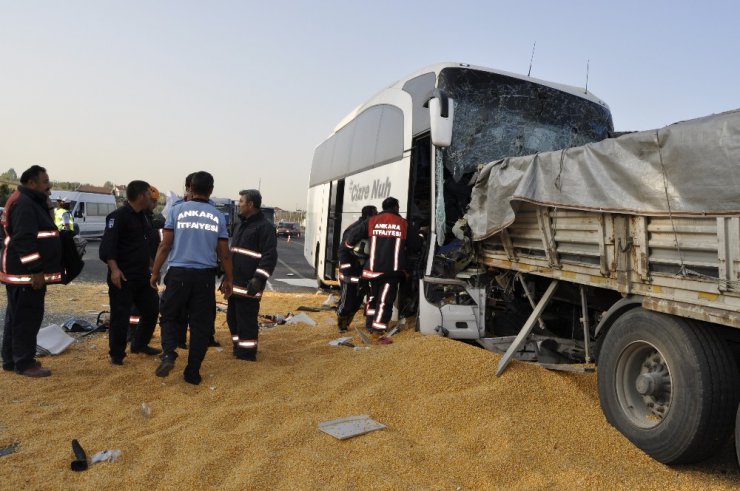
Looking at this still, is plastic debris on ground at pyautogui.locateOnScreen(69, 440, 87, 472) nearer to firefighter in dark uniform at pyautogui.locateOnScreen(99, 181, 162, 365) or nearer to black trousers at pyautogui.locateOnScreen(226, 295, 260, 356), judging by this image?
firefighter in dark uniform at pyautogui.locateOnScreen(99, 181, 162, 365)

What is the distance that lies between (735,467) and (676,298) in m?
1.12

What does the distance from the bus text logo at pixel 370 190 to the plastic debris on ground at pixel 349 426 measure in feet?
13.9

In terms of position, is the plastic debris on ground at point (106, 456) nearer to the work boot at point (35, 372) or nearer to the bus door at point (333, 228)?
the work boot at point (35, 372)

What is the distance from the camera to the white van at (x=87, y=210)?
78.1 ft

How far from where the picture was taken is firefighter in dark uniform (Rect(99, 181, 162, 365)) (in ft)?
16.9

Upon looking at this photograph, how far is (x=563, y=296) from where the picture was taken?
200 inches

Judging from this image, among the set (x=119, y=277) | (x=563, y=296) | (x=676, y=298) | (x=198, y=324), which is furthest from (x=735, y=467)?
(x=119, y=277)

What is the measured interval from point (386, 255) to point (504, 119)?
2249 mm

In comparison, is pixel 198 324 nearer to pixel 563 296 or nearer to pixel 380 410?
pixel 380 410

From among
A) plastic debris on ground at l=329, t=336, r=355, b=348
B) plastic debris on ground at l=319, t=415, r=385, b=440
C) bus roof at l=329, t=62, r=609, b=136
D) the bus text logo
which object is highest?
bus roof at l=329, t=62, r=609, b=136

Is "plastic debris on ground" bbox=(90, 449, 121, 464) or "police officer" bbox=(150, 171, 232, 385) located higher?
"police officer" bbox=(150, 171, 232, 385)

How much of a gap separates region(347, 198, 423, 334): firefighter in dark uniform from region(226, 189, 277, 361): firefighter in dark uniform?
1510mm

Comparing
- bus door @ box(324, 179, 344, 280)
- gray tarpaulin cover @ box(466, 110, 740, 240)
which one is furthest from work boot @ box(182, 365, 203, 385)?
bus door @ box(324, 179, 344, 280)

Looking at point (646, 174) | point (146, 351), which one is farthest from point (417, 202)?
point (646, 174)
